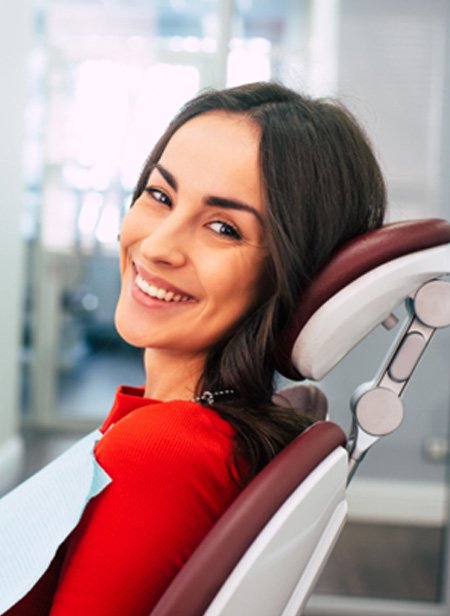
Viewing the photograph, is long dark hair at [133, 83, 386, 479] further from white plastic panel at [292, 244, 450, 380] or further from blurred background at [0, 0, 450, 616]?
blurred background at [0, 0, 450, 616]

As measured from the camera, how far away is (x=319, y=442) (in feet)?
2.77

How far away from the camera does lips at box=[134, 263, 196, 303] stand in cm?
94

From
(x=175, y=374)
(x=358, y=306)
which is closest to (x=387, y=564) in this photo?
(x=175, y=374)

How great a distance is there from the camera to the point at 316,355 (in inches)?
35.0

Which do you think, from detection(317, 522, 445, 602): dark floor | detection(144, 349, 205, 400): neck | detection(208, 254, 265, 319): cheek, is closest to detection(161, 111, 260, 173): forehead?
detection(208, 254, 265, 319): cheek

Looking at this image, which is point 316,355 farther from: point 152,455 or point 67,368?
point 67,368

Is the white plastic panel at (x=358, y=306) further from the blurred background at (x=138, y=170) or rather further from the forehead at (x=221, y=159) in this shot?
the blurred background at (x=138, y=170)

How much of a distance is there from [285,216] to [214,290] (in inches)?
4.4

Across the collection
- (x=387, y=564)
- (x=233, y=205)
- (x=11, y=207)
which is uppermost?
(x=233, y=205)

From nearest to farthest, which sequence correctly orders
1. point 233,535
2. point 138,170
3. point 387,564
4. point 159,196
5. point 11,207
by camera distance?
point 233,535 < point 159,196 < point 387,564 < point 138,170 < point 11,207

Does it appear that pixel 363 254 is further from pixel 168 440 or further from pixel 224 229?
pixel 168 440

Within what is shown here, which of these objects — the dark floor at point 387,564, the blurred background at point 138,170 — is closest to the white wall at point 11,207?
the blurred background at point 138,170

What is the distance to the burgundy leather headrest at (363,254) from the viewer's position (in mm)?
886

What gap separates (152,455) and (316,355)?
21cm
